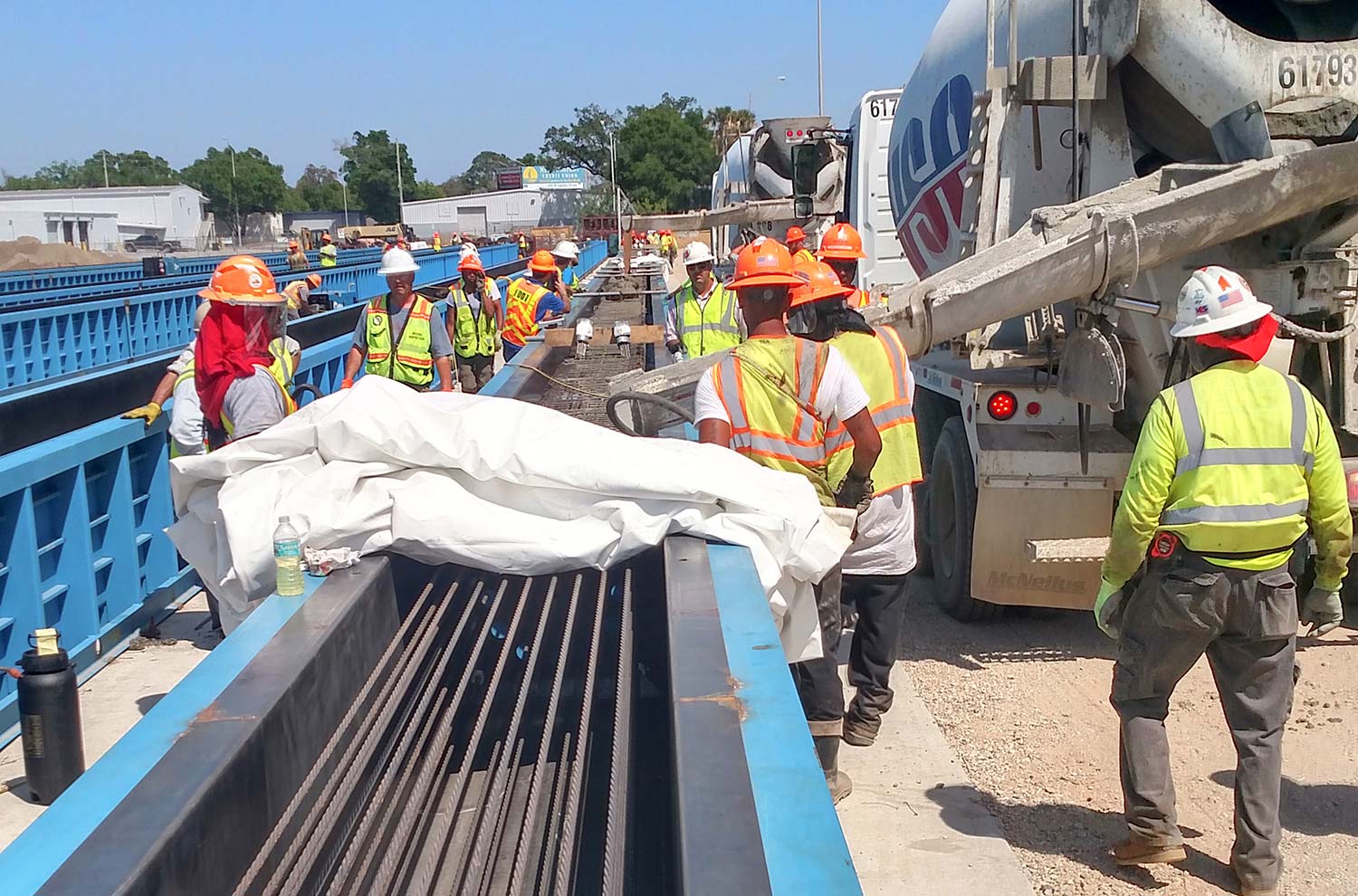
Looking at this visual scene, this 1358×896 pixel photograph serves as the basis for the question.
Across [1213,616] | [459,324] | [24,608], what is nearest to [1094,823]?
[1213,616]

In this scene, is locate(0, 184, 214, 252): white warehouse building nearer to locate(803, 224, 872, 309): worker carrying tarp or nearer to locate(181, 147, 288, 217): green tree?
locate(181, 147, 288, 217): green tree

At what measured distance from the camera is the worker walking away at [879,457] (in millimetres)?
4574

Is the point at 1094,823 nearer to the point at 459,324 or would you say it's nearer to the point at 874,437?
the point at 874,437

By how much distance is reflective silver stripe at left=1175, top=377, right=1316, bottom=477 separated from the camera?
3674 mm

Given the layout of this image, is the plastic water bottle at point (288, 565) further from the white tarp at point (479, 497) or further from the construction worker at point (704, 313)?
the construction worker at point (704, 313)

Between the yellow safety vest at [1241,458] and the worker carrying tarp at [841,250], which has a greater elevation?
the worker carrying tarp at [841,250]

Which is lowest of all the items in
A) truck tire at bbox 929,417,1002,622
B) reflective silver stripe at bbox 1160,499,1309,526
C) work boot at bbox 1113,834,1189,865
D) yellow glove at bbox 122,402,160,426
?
work boot at bbox 1113,834,1189,865

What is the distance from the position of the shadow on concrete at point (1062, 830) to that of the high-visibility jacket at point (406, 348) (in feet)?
13.6

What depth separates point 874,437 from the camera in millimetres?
4043

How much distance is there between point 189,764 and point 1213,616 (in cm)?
293

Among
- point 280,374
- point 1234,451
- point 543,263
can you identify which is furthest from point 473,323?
point 1234,451

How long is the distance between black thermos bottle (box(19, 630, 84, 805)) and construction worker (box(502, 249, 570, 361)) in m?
7.27

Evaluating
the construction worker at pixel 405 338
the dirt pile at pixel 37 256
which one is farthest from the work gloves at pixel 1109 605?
the dirt pile at pixel 37 256

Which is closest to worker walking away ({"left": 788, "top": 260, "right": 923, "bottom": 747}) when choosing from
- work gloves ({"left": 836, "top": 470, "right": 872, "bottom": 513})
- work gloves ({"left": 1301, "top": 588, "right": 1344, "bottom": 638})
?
work gloves ({"left": 836, "top": 470, "right": 872, "bottom": 513})
